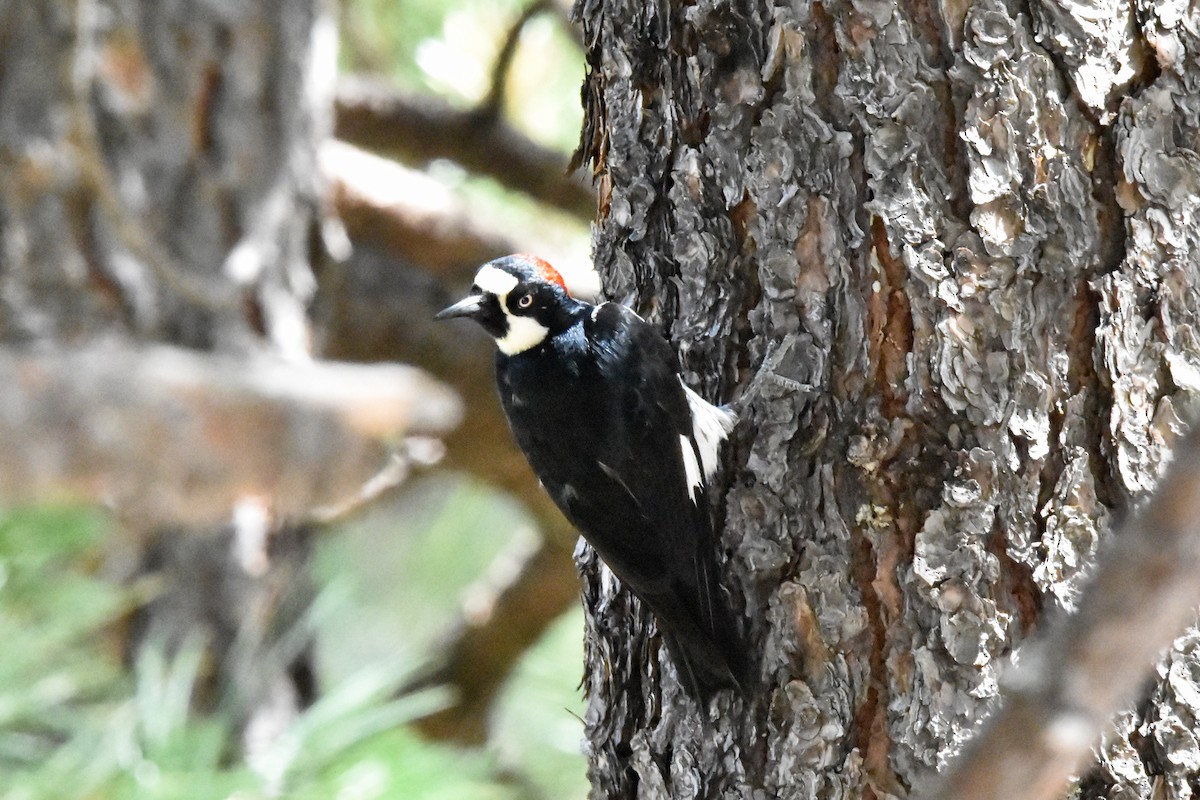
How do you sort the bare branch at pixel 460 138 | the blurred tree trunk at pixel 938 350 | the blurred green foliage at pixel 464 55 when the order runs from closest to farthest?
the blurred tree trunk at pixel 938 350, the bare branch at pixel 460 138, the blurred green foliage at pixel 464 55

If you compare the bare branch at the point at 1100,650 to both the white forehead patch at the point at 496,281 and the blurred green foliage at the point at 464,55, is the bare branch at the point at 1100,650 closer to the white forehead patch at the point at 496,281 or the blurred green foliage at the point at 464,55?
the white forehead patch at the point at 496,281

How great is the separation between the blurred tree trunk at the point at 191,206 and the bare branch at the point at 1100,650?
74.8 inches

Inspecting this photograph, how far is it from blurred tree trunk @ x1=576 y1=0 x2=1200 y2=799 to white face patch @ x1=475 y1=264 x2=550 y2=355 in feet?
1.56

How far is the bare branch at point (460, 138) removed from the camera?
293cm

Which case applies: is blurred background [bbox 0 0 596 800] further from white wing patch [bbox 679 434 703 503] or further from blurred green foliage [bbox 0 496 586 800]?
white wing patch [bbox 679 434 703 503]

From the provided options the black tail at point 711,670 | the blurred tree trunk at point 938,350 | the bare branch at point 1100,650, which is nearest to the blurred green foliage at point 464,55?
the blurred tree trunk at point 938,350

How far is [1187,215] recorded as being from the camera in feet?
3.83

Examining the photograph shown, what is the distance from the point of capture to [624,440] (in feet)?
5.12

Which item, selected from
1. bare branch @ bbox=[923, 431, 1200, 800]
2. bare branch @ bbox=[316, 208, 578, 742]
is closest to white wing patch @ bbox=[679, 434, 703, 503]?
bare branch @ bbox=[923, 431, 1200, 800]

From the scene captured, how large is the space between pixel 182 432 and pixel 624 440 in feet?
2.29

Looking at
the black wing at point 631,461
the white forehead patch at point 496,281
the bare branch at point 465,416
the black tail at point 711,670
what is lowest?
the bare branch at point 465,416

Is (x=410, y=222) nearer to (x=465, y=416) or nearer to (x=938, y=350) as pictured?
(x=465, y=416)

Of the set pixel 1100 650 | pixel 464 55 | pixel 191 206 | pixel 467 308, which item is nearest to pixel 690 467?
pixel 467 308

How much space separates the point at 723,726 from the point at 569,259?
7.35ft
